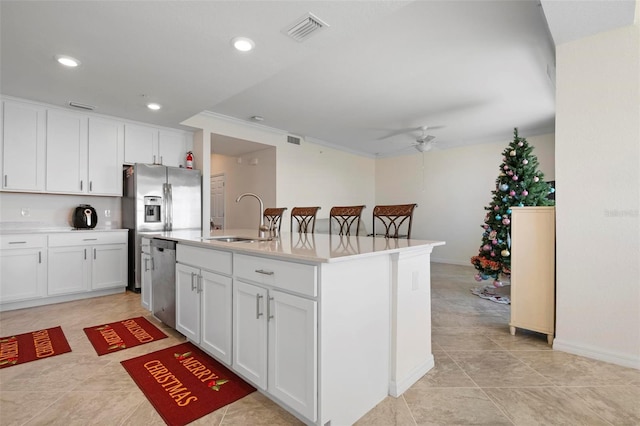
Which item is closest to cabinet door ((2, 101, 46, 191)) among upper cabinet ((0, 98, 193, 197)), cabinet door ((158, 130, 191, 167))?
upper cabinet ((0, 98, 193, 197))

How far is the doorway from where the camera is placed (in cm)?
705

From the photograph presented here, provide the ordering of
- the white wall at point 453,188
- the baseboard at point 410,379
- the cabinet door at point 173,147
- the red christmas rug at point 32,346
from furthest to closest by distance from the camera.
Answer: the white wall at point 453,188 < the cabinet door at point 173,147 < the red christmas rug at point 32,346 < the baseboard at point 410,379

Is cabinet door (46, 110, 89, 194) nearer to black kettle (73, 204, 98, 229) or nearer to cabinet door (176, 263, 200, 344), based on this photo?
black kettle (73, 204, 98, 229)

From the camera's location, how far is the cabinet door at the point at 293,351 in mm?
1369

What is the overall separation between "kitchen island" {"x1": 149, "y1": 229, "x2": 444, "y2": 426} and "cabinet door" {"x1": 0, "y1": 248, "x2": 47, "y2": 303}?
107 inches

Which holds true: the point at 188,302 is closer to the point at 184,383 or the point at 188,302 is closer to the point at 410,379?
the point at 184,383

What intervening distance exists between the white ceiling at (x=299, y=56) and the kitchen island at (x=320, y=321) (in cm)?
163

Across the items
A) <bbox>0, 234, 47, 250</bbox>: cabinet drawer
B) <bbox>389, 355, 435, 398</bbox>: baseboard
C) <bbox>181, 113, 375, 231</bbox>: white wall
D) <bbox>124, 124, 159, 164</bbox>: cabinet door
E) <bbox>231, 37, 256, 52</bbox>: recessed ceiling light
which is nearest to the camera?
<bbox>389, 355, 435, 398</bbox>: baseboard

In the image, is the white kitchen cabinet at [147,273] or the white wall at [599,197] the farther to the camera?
the white kitchen cabinet at [147,273]

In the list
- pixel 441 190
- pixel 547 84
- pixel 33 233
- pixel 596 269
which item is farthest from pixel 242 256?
pixel 441 190

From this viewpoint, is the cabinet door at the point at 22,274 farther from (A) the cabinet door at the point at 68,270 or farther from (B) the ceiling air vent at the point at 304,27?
(B) the ceiling air vent at the point at 304,27

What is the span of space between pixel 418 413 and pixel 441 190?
19.2 feet

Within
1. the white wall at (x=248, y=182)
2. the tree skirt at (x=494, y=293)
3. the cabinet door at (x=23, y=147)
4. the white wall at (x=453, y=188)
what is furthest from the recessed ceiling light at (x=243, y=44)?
the white wall at (x=453, y=188)

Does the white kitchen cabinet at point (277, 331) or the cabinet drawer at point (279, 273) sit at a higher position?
the cabinet drawer at point (279, 273)
